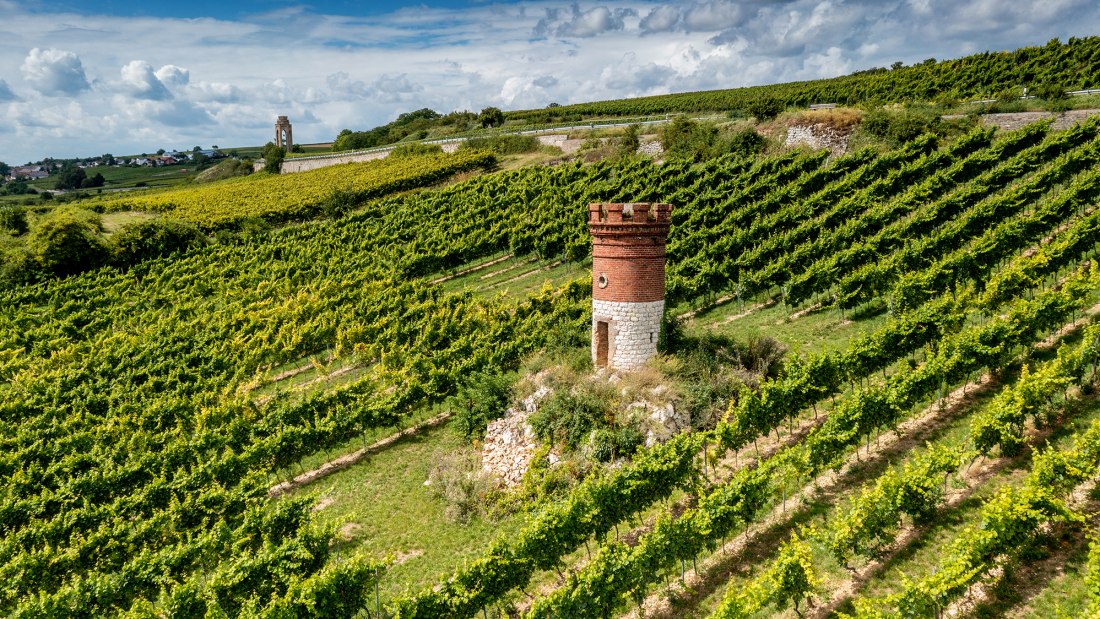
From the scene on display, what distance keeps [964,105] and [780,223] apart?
72.9 ft

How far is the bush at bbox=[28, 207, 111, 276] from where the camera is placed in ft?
127

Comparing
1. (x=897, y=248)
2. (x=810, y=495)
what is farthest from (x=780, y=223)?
(x=810, y=495)

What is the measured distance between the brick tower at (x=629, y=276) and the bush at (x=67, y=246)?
34791 mm

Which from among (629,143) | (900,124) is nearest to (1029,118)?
(900,124)

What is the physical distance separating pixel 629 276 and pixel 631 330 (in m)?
1.52

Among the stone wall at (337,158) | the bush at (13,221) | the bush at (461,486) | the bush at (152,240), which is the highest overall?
the stone wall at (337,158)

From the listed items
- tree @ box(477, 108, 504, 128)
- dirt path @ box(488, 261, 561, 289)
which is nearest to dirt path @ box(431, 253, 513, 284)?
dirt path @ box(488, 261, 561, 289)

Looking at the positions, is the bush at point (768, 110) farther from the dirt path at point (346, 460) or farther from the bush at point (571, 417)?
the bush at point (571, 417)

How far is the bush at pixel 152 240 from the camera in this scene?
134 ft

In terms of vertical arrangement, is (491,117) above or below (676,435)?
above

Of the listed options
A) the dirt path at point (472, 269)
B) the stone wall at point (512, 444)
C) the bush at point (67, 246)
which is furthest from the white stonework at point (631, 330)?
the bush at point (67, 246)

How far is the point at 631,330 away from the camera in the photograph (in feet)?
62.7

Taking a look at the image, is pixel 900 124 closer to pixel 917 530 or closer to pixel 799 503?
pixel 799 503

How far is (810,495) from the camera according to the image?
14375 mm
